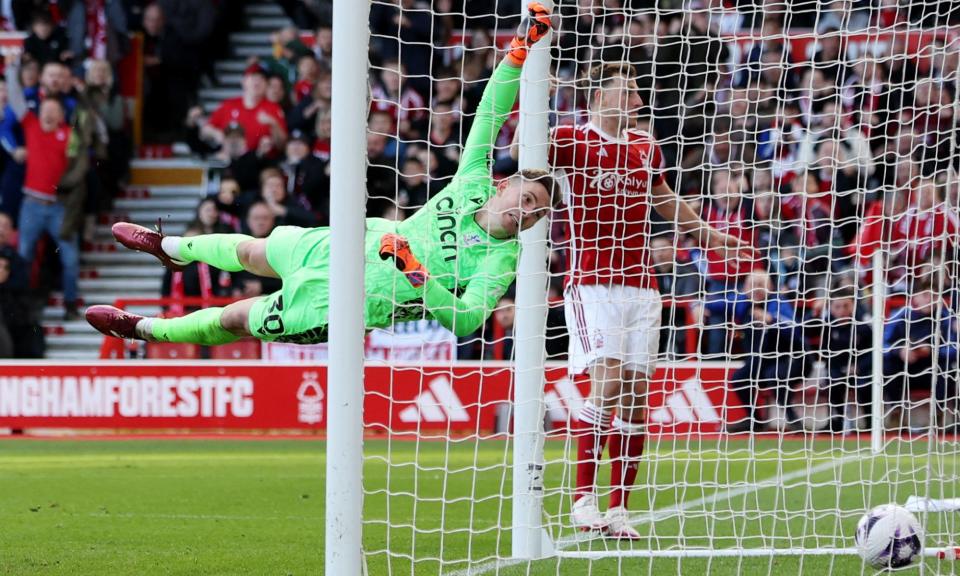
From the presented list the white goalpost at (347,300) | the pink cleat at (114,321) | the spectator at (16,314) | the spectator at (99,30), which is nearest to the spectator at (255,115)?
the spectator at (99,30)

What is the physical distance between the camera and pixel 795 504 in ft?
25.6

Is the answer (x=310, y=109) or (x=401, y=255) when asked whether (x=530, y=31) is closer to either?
(x=401, y=255)

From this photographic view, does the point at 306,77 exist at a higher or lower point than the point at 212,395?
higher

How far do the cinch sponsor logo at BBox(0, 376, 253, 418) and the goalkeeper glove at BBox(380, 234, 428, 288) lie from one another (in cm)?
742

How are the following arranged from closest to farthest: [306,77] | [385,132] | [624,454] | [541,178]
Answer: [541,178] < [624,454] < [385,132] < [306,77]

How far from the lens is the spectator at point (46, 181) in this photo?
14461 millimetres

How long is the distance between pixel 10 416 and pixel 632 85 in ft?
26.0

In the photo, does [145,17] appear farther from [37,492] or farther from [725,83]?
[37,492]

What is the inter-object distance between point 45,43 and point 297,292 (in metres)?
10.9

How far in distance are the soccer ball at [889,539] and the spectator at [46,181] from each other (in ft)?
37.0

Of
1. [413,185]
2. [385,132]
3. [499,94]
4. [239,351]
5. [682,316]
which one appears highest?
[385,132]

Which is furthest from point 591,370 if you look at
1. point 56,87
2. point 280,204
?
point 56,87

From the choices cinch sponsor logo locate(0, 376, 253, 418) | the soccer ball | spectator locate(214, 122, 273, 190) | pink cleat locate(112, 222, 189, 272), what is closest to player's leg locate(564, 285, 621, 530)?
the soccer ball

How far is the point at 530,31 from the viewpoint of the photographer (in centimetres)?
529
